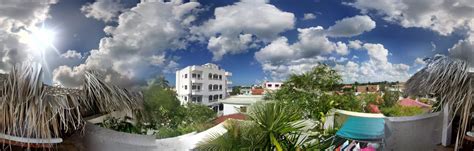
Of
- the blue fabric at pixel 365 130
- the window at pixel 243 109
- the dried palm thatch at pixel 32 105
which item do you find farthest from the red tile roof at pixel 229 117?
the dried palm thatch at pixel 32 105

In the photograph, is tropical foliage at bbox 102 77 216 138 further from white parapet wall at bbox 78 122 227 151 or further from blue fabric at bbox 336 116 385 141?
blue fabric at bbox 336 116 385 141

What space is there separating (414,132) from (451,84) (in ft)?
2.66

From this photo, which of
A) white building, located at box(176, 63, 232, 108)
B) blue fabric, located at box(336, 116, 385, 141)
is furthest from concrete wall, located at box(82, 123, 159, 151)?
blue fabric, located at box(336, 116, 385, 141)

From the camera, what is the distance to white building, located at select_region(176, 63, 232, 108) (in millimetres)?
2850

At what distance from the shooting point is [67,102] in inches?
79.0

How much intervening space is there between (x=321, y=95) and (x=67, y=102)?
2089 millimetres

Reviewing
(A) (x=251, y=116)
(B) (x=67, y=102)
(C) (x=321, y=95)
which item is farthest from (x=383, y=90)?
(B) (x=67, y=102)

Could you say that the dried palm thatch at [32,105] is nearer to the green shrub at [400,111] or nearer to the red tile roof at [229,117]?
the red tile roof at [229,117]

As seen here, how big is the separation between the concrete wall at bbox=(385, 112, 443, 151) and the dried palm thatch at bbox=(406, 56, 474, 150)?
0.33 metres

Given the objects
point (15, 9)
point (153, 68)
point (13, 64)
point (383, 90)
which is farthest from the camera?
point (383, 90)

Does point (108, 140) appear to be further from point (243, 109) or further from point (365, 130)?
point (365, 130)

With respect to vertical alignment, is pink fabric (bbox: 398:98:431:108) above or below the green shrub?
above

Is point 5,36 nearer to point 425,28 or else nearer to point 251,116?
point 251,116

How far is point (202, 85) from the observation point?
2846 millimetres
